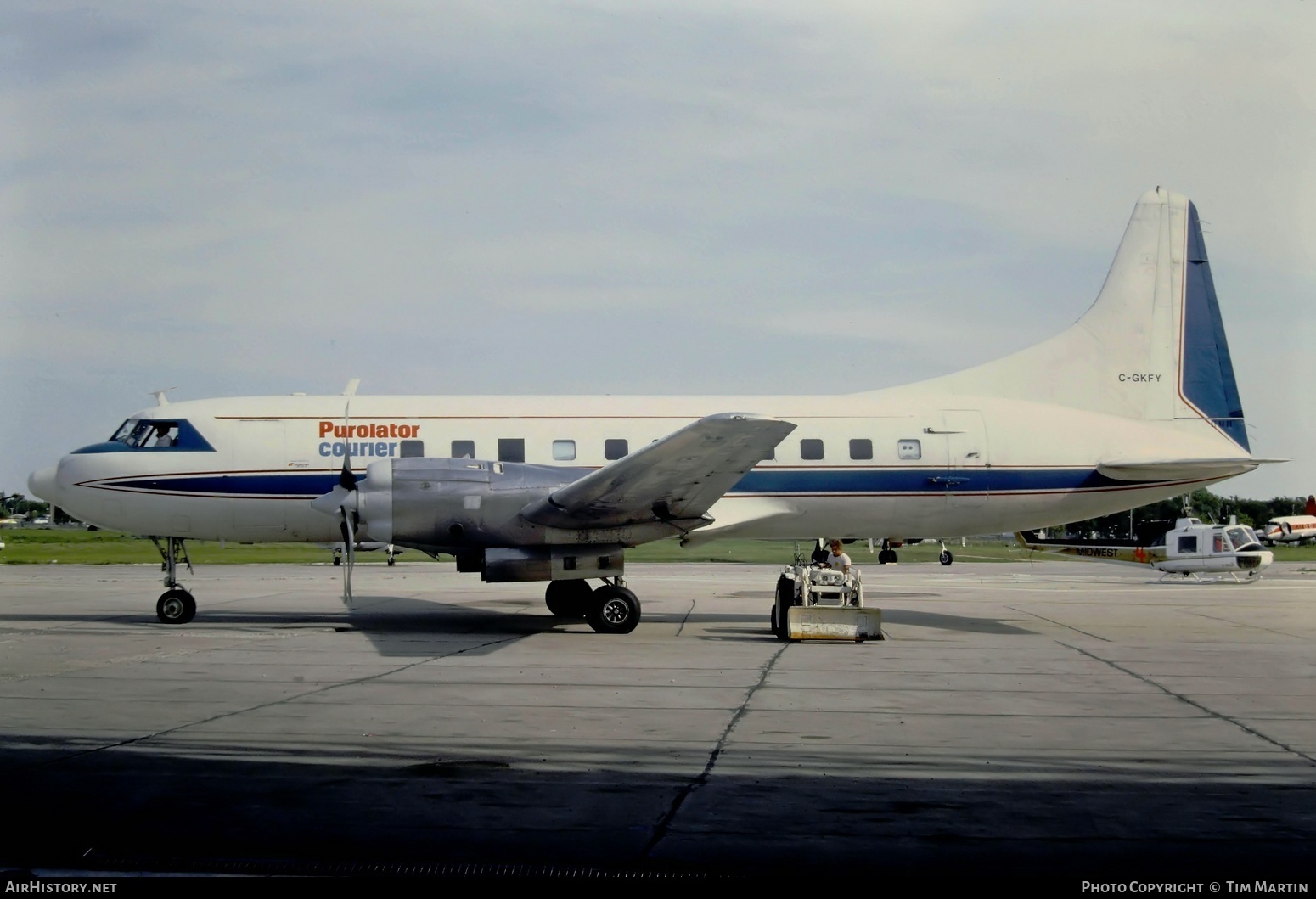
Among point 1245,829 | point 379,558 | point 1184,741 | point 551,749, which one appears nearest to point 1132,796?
point 1245,829

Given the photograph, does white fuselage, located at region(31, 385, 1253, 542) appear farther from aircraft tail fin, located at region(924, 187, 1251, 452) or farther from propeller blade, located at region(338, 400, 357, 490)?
aircraft tail fin, located at region(924, 187, 1251, 452)

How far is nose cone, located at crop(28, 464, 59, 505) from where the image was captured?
62.9 feet

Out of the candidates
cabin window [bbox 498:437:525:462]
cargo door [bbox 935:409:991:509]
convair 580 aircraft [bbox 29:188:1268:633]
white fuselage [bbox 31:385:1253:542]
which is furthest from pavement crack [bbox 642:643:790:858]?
cargo door [bbox 935:409:991:509]

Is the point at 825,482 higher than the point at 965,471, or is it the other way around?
the point at 965,471

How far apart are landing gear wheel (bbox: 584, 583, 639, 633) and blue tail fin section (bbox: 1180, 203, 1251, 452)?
36.2ft

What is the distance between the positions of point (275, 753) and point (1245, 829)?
644cm

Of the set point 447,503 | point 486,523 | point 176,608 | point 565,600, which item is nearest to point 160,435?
point 176,608

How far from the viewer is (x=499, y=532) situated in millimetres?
16656

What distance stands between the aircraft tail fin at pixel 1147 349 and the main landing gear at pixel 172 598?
13762 millimetres

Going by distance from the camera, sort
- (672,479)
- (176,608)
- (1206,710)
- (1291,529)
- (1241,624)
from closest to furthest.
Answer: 1. (1206,710)
2. (672,479)
3. (176,608)
4. (1241,624)
5. (1291,529)

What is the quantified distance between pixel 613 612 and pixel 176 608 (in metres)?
7.56

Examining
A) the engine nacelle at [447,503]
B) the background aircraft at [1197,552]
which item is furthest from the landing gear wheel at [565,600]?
the background aircraft at [1197,552]

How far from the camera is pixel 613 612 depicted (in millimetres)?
17266

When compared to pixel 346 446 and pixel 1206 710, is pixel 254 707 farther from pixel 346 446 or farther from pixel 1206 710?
pixel 346 446
